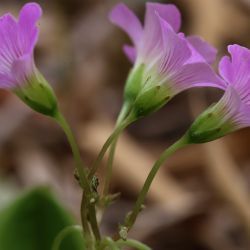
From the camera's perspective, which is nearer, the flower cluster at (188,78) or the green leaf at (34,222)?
the flower cluster at (188,78)

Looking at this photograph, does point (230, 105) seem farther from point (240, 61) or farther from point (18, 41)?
point (18, 41)

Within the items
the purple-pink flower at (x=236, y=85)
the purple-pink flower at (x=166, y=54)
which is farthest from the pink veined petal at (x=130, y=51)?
the purple-pink flower at (x=236, y=85)

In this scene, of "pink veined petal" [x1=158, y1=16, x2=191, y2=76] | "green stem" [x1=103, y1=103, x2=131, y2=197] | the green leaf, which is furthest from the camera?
the green leaf

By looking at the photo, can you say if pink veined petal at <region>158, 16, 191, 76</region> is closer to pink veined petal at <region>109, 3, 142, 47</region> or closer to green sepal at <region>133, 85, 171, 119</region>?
green sepal at <region>133, 85, 171, 119</region>

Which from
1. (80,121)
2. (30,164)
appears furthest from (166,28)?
(80,121)

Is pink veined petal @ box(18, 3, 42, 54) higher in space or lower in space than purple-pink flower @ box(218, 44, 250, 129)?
higher

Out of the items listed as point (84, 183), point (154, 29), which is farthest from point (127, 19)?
point (84, 183)

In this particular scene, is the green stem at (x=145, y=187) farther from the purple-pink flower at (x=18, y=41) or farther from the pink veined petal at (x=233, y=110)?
the purple-pink flower at (x=18, y=41)

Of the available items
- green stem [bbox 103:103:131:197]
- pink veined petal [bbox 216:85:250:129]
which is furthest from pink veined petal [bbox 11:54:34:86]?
pink veined petal [bbox 216:85:250:129]
